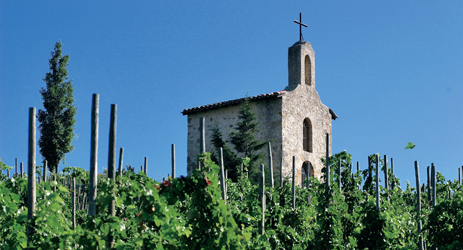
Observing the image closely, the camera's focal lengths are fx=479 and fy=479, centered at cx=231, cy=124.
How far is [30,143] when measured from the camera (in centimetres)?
401

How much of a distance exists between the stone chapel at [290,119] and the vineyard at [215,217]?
621cm

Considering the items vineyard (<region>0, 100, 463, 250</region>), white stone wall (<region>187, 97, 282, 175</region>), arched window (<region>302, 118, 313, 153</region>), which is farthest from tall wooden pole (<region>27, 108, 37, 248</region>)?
arched window (<region>302, 118, 313, 153</region>)

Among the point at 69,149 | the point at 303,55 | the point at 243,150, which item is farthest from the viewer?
the point at 69,149

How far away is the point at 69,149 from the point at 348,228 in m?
15.9

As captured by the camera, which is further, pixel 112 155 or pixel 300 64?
pixel 300 64

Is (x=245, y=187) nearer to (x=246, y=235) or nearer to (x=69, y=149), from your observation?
(x=246, y=235)

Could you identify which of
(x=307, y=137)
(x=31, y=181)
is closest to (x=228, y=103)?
(x=307, y=137)

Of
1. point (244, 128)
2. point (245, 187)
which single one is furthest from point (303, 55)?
point (245, 187)

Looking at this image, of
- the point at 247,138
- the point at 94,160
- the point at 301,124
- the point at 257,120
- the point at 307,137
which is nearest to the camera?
the point at 94,160

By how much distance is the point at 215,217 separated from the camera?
411cm

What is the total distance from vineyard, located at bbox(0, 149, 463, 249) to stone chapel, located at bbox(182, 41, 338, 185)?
6.21 m

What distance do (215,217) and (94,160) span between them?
44.0 inches

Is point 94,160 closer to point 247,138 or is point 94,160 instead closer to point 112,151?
point 112,151

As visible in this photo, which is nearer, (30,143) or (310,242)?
(30,143)
